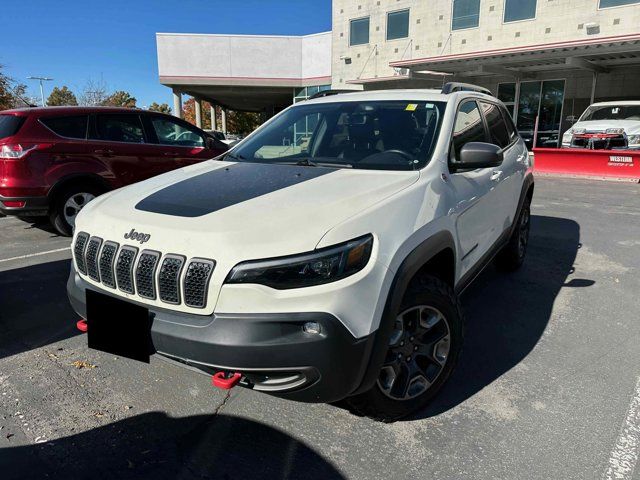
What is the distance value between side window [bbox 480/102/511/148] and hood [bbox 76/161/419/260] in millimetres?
1730

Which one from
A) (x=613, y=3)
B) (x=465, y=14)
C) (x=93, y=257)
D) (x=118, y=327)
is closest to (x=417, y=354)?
(x=118, y=327)

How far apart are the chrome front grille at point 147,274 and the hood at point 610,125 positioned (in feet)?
46.6

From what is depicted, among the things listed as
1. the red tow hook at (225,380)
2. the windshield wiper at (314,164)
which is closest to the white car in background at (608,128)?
the windshield wiper at (314,164)

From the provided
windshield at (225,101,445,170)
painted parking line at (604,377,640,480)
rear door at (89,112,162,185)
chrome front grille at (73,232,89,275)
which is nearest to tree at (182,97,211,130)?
rear door at (89,112,162,185)

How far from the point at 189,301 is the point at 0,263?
456 cm

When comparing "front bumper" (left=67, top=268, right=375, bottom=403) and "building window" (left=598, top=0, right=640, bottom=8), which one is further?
"building window" (left=598, top=0, right=640, bottom=8)

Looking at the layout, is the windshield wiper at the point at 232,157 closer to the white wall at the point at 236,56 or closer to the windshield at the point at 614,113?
the windshield at the point at 614,113

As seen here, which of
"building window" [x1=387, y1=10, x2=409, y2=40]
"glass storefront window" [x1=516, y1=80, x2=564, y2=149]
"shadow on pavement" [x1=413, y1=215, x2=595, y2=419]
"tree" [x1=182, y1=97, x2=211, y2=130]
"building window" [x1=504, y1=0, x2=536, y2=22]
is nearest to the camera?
"shadow on pavement" [x1=413, y1=215, x2=595, y2=419]

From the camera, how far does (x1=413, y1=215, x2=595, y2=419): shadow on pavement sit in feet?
9.75

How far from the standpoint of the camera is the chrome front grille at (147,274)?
2131 mm

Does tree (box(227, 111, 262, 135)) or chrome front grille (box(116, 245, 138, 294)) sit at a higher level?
tree (box(227, 111, 262, 135))

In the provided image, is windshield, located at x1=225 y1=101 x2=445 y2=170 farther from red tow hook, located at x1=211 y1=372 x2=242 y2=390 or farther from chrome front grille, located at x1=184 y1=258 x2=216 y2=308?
red tow hook, located at x1=211 y1=372 x2=242 y2=390

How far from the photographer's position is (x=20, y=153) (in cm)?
591

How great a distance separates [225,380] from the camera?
2023 millimetres
